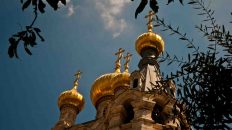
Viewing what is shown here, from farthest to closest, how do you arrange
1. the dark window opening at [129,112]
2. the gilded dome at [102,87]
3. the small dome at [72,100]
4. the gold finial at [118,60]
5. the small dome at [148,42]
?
the gold finial at [118,60]
the small dome at [72,100]
the gilded dome at [102,87]
the small dome at [148,42]
the dark window opening at [129,112]

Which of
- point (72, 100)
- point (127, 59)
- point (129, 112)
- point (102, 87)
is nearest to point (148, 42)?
point (102, 87)

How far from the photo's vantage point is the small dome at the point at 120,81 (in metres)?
22.6

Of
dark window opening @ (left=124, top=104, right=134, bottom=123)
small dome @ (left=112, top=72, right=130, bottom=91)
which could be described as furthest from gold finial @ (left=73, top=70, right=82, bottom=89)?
dark window opening @ (left=124, top=104, right=134, bottom=123)

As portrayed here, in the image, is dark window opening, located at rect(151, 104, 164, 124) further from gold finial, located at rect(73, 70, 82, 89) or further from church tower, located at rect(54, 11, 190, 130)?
gold finial, located at rect(73, 70, 82, 89)

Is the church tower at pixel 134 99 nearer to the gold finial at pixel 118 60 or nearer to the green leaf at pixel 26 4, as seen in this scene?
the gold finial at pixel 118 60

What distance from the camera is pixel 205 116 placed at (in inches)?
187

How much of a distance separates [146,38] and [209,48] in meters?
16.6

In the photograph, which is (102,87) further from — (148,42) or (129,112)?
(129,112)

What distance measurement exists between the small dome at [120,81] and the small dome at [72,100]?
80.9 inches

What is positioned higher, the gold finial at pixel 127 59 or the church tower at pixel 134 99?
the gold finial at pixel 127 59

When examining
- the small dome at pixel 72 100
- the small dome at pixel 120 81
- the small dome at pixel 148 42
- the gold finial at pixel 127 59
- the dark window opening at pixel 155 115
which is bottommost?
the dark window opening at pixel 155 115

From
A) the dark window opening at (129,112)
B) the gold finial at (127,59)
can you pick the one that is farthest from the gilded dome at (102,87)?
the dark window opening at (129,112)

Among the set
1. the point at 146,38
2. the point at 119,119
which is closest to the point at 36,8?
the point at 119,119

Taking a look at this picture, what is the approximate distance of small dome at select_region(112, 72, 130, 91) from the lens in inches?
891
